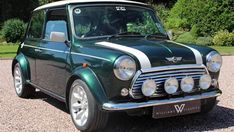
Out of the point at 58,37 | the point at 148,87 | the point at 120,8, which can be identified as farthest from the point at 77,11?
the point at 148,87

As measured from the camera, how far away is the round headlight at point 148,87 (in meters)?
5.25

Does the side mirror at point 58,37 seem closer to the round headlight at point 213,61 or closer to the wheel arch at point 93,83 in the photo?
the wheel arch at point 93,83

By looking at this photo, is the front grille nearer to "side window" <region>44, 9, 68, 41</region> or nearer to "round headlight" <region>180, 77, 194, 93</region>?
"round headlight" <region>180, 77, 194, 93</region>

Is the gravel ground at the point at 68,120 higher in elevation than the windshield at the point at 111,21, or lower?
lower

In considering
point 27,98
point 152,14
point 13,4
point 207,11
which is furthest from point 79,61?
A: point 13,4

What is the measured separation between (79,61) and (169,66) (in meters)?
1.19

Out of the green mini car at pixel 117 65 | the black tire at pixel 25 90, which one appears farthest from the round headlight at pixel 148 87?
the black tire at pixel 25 90

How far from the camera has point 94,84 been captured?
538cm

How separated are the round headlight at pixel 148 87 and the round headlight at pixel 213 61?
96 cm

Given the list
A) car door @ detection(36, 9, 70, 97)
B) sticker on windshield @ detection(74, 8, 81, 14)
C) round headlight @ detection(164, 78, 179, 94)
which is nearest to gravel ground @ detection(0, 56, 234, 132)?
car door @ detection(36, 9, 70, 97)

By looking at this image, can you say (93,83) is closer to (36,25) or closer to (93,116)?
(93,116)

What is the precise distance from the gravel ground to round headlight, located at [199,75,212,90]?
567 millimetres

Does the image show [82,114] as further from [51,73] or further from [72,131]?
[51,73]

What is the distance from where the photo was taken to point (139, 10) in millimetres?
6855
